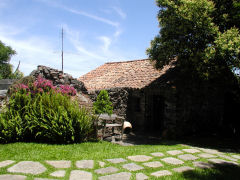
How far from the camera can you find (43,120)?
7.05 meters

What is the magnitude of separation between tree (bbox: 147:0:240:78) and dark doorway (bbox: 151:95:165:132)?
2.52 metres

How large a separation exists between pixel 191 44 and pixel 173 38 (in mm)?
927

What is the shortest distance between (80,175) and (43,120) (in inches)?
128

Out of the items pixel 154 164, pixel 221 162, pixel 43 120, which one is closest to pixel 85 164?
pixel 154 164

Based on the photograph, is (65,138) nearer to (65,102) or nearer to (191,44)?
(65,102)

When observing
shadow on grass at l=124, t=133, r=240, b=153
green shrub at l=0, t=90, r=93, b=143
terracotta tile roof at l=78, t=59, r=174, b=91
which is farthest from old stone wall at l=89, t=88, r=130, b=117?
green shrub at l=0, t=90, r=93, b=143

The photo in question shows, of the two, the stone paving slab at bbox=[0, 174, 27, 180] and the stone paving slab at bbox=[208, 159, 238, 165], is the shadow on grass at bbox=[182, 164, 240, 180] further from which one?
the stone paving slab at bbox=[0, 174, 27, 180]

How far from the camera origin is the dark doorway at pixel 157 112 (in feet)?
41.4

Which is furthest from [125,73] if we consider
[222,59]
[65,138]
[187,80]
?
[65,138]

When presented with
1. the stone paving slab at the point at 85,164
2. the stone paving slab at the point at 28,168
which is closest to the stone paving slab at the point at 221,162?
the stone paving slab at the point at 85,164

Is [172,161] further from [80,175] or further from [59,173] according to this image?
[59,173]

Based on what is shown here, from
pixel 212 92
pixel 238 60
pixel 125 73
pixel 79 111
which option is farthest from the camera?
pixel 125 73

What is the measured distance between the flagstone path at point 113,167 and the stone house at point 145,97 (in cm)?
499

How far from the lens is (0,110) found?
7805 mm
